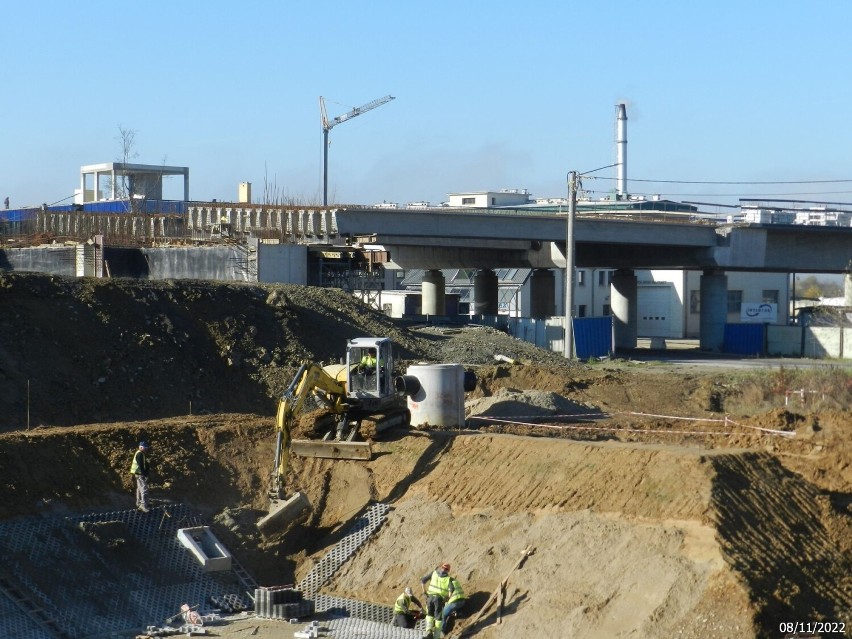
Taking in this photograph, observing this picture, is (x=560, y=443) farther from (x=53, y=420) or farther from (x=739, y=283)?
(x=739, y=283)

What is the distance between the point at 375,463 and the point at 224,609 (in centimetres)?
486

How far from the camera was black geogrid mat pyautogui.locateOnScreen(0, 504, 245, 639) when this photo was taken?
1827cm

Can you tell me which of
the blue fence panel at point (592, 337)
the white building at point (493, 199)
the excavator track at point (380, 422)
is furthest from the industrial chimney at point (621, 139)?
the excavator track at point (380, 422)

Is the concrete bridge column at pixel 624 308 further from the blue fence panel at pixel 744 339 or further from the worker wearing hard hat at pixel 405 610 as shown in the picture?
the worker wearing hard hat at pixel 405 610

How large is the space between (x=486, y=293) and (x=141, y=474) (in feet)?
154

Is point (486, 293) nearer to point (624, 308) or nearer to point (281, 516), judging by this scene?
point (624, 308)

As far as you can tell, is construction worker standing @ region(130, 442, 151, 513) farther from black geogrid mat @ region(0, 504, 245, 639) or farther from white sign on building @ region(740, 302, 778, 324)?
white sign on building @ region(740, 302, 778, 324)

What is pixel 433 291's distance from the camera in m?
66.1

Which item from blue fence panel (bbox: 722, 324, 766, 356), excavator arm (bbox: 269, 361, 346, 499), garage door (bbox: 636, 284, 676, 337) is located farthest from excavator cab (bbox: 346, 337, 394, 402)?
garage door (bbox: 636, 284, 676, 337)

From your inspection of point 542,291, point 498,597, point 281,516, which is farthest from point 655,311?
point 498,597

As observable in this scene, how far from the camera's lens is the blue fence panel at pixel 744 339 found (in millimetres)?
59812

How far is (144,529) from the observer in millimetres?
20797
